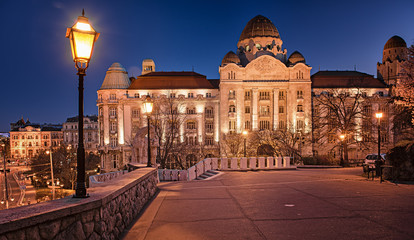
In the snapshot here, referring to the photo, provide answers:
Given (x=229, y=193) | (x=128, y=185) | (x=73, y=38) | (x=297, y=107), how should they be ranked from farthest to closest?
1. (x=297, y=107)
2. (x=229, y=193)
3. (x=128, y=185)
4. (x=73, y=38)

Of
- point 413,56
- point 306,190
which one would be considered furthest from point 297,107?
point 306,190

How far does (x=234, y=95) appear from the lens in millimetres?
60031

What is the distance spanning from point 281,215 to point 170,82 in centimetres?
5886

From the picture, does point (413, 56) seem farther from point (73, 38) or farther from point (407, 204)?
point (73, 38)

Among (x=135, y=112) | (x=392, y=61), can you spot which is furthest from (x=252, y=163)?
(x=392, y=61)

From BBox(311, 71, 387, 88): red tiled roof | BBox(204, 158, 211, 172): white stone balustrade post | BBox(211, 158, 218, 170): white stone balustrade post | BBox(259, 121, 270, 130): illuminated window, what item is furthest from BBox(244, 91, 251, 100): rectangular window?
BBox(204, 158, 211, 172): white stone balustrade post

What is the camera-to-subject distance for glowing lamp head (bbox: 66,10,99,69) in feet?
19.3

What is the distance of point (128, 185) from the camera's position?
290 inches

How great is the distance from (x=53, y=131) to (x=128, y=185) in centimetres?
14873

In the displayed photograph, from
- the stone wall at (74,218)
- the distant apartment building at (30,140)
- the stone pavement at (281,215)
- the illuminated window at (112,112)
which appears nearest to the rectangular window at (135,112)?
the illuminated window at (112,112)

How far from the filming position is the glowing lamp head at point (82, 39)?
589cm

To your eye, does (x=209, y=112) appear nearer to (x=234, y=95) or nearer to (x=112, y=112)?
(x=234, y=95)

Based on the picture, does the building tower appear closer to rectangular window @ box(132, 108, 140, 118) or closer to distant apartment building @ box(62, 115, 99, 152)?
rectangular window @ box(132, 108, 140, 118)

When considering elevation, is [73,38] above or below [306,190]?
above
